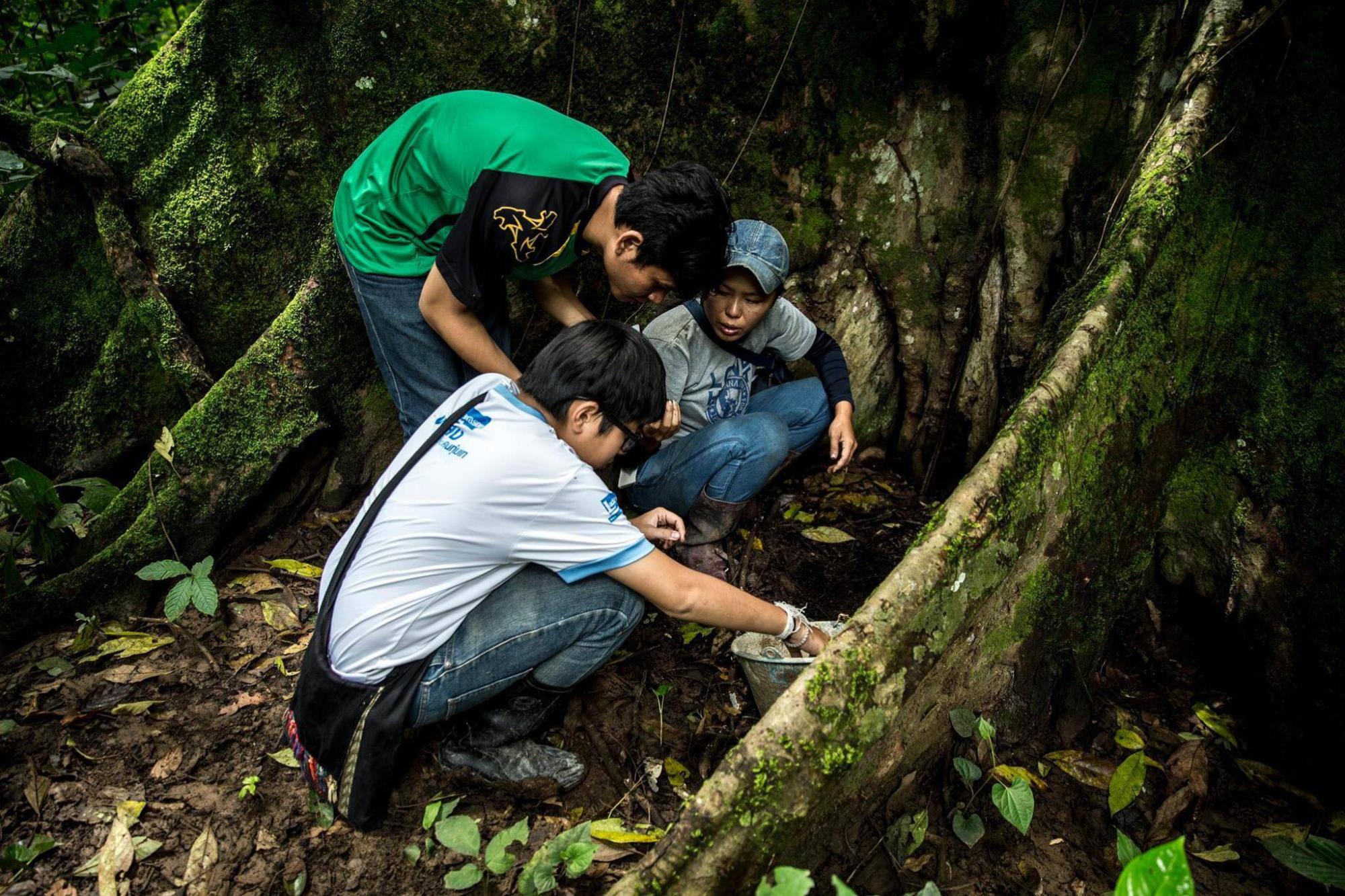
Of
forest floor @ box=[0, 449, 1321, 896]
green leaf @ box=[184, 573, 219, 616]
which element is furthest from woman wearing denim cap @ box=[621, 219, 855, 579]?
green leaf @ box=[184, 573, 219, 616]

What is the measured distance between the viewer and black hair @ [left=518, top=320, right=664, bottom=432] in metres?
2.35

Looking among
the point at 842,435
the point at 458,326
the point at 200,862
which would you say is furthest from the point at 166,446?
the point at 842,435

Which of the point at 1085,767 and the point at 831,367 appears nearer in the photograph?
the point at 1085,767

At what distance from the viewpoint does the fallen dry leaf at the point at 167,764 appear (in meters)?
2.63

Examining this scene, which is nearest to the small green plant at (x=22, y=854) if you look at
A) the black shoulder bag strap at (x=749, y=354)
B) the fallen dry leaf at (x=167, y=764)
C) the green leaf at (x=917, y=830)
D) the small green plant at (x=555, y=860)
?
the fallen dry leaf at (x=167, y=764)

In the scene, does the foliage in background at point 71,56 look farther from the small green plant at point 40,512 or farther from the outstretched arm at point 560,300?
the outstretched arm at point 560,300

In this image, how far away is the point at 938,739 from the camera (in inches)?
89.0

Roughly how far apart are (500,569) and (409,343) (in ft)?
4.09

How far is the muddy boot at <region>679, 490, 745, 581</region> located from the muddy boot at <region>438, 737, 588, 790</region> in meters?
1.08

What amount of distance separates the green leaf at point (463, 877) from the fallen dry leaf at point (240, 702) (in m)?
1.26

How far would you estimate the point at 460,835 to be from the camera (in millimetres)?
2119

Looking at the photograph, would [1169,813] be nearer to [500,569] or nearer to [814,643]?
[814,643]

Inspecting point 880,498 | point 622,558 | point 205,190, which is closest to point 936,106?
point 880,498

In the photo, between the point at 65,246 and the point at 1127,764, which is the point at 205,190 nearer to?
the point at 65,246
